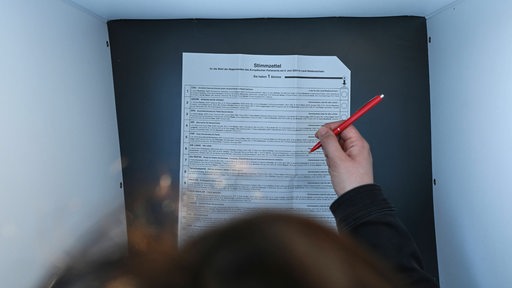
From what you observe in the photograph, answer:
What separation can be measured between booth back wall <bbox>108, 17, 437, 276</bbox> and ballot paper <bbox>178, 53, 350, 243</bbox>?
1.3 inches

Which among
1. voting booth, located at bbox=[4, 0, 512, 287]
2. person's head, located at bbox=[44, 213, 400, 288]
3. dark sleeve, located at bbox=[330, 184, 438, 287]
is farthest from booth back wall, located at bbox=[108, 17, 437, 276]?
person's head, located at bbox=[44, 213, 400, 288]

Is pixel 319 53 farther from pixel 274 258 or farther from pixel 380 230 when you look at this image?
pixel 274 258

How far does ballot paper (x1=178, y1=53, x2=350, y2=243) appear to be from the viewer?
984mm

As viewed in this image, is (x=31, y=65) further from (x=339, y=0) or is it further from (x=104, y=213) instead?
(x=339, y=0)

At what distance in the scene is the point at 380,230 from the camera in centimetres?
60

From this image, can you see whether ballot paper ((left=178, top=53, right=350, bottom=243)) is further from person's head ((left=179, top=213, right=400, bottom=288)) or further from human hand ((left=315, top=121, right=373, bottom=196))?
person's head ((left=179, top=213, right=400, bottom=288))

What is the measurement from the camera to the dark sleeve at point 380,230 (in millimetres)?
579

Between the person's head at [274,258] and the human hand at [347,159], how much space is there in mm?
417

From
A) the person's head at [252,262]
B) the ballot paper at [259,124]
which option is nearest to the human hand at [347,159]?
the ballot paper at [259,124]

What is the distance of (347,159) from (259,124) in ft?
0.97

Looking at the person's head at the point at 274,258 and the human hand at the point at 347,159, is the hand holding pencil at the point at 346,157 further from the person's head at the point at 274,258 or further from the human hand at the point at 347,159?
the person's head at the point at 274,258

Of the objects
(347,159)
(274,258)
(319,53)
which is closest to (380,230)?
(347,159)

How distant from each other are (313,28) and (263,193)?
1.37 feet

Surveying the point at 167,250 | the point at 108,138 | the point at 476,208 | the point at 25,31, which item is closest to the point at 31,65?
the point at 25,31
